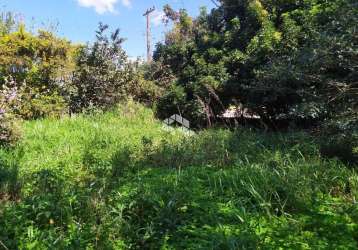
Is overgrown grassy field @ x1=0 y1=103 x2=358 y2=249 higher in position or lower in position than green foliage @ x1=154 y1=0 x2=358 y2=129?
lower

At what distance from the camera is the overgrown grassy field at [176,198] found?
2.88 m

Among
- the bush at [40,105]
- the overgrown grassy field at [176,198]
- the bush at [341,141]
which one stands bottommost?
the overgrown grassy field at [176,198]

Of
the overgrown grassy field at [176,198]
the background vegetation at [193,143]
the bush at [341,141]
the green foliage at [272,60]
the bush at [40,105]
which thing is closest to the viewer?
the overgrown grassy field at [176,198]

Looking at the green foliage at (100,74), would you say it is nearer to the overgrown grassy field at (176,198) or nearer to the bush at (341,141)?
the overgrown grassy field at (176,198)

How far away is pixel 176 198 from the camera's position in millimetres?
3486

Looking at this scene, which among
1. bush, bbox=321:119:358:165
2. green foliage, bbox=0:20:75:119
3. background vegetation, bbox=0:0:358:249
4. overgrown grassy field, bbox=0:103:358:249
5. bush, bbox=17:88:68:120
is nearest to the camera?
overgrown grassy field, bbox=0:103:358:249

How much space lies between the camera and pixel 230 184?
12.8 feet

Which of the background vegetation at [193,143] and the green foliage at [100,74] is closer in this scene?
the background vegetation at [193,143]

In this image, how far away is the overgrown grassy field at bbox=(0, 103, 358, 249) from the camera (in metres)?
2.88

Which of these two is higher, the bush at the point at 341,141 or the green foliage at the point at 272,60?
the green foliage at the point at 272,60

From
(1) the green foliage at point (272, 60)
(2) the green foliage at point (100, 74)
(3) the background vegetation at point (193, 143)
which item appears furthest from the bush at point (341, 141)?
(2) the green foliage at point (100, 74)

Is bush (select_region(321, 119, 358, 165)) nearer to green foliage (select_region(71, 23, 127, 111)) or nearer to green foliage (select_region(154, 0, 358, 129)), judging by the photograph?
green foliage (select_region(154, 0, 358, 129))

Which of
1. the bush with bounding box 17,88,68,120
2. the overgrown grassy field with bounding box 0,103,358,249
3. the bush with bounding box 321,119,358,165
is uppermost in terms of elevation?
the bush with bounding box 17,88,68,120

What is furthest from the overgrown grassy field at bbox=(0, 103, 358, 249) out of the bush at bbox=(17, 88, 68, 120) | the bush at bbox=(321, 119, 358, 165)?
the bush at bbox=(17, 88, 68, 120)
